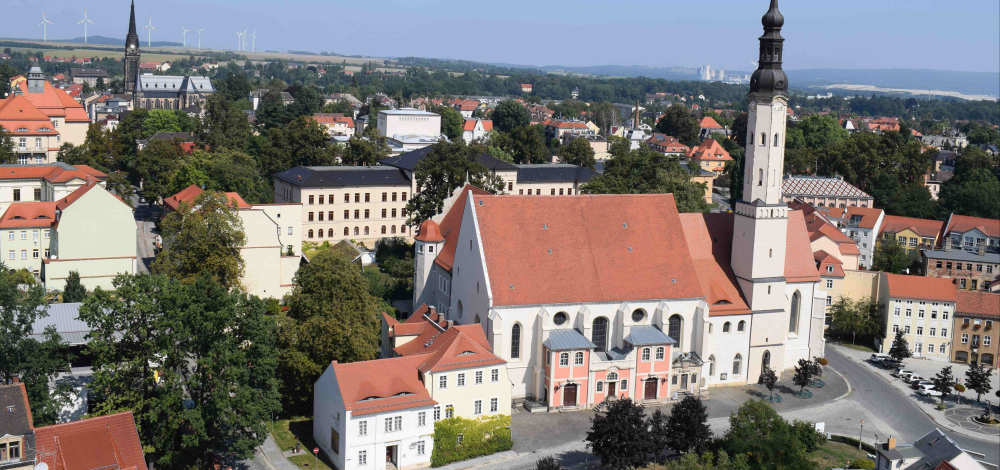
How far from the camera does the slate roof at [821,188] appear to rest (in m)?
103

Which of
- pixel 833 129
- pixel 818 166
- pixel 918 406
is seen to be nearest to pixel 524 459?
pixel 918 406

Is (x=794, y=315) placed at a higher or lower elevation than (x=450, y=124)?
lower

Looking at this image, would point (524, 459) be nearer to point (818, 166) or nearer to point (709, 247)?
point (709, 247)

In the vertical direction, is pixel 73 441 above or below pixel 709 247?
below

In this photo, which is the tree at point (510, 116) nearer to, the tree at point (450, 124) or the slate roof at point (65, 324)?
the tree at point (450, 124)

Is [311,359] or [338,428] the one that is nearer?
[338,428]

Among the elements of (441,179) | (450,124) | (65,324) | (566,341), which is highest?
(450,124)

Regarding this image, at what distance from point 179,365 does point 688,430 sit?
74.6 ft

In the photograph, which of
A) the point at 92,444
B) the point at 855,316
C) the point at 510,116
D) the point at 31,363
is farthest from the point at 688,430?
the point at 510,116

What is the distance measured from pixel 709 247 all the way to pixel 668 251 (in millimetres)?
3876

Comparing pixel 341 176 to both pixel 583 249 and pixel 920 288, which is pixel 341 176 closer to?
pixel 583 249

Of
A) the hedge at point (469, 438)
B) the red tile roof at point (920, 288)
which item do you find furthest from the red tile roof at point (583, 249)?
the red tile roof at point (920, 288)

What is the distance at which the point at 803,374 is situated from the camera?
175 feet

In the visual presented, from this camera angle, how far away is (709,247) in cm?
5606
